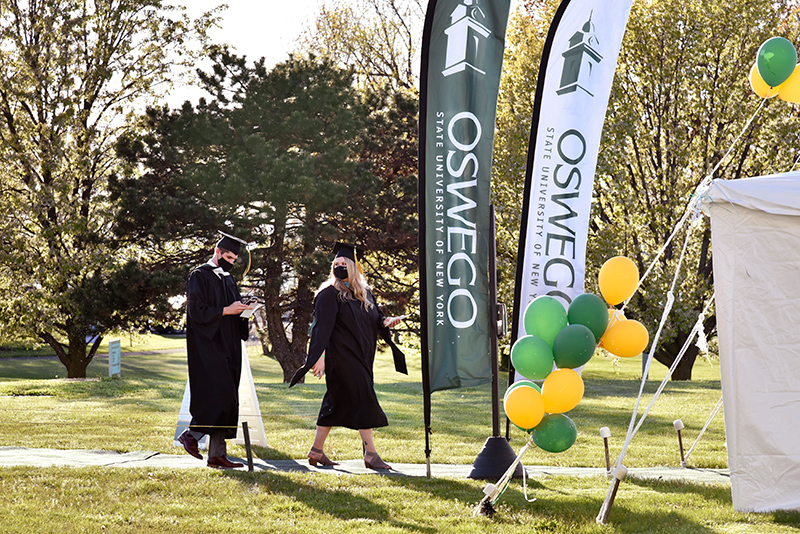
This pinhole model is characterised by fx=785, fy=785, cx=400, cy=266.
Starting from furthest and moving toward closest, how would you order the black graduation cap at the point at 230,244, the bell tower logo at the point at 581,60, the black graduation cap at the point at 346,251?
1. the black graduation cap at the point at 230,244
2. the black graduation cap at the point at 346,251
3. the bell tower logo at the point at 581,60

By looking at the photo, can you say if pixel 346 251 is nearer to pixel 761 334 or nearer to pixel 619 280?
pixel 619 280

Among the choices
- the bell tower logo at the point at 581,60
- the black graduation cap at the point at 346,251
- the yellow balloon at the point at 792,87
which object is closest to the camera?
the bell tower logo at the point at 581,60

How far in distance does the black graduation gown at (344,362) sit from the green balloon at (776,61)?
3857 millimetres

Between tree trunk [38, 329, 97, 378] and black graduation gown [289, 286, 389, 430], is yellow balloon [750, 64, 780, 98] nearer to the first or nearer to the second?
black graduation gown [289, 286, 389, 430]

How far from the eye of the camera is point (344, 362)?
21.9 feet

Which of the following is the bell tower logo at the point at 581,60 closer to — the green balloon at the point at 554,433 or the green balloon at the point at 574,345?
the green balloon at the point at 574,345

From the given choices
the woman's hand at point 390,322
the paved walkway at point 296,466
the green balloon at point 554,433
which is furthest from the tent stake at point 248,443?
the green balloon at point 554,433

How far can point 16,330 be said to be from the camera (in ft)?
65.1

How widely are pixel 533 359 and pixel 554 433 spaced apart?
489 mm

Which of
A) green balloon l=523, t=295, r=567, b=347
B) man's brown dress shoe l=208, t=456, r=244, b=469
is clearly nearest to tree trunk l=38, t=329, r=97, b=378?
man's brown dress shoe l=208, t=456, r=244, b=469

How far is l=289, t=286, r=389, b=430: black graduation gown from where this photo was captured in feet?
21.7

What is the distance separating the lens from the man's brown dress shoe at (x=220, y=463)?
662 cm

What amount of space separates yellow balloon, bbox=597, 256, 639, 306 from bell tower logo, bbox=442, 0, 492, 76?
1.84m

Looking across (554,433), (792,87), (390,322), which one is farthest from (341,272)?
(792,87)
